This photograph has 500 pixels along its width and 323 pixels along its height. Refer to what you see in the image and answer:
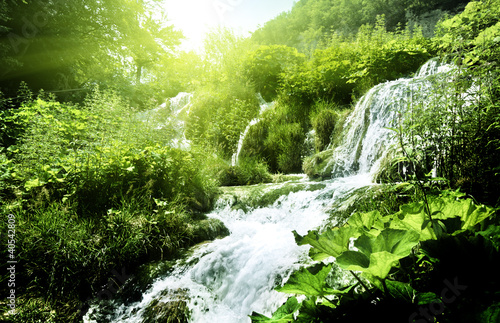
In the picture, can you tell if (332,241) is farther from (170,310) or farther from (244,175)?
(244,175)

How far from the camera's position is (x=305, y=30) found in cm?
2591

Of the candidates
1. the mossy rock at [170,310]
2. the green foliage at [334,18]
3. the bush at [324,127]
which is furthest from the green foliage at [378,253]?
the green foliage at [334,18]

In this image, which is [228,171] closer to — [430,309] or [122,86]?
[430,309]

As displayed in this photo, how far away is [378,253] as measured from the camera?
1.40 feet

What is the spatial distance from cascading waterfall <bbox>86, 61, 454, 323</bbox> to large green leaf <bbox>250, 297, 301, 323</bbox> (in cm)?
152

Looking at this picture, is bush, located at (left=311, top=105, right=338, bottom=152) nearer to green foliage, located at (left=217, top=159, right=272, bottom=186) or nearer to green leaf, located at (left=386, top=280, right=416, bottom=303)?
green foliage, located at (left=217, top=159, right=272, bottom=186)

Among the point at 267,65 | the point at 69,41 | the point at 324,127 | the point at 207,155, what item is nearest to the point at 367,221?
the point at 324,127

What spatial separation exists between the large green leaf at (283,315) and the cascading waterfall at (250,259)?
1.52 metres

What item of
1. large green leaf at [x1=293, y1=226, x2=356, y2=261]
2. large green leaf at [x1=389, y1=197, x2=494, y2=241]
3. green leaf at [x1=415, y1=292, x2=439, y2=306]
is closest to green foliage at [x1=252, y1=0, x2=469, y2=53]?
large green leaf at [x1=389, y1=197, x2=494, y2=241]

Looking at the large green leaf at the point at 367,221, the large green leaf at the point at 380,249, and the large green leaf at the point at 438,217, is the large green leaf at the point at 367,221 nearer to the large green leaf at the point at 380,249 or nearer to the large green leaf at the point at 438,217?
the large green leaf at the point at 438,217

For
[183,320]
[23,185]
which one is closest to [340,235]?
[183,320]

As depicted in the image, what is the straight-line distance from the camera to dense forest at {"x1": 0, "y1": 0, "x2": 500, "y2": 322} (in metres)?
0.62

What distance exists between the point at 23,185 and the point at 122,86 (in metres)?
11.9

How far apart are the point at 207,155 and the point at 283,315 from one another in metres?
6.17
